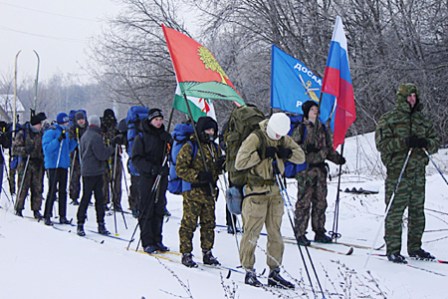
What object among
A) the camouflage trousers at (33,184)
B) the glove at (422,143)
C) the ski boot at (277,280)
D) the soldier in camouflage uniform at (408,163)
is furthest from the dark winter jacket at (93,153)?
the glove at (422,143)

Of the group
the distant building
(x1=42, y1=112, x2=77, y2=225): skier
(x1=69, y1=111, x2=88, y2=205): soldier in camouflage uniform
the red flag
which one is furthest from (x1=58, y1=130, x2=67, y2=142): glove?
the distant building

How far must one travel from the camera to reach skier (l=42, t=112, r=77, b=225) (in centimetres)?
998

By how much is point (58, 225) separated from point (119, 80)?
65.8 feet

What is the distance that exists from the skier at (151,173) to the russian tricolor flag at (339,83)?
7.72 feet

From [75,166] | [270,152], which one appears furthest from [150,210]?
[75,166]

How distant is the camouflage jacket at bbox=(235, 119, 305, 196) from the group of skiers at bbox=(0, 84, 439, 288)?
0.03 feet

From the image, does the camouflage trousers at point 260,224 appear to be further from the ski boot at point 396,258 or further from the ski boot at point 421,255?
the ski boot at point 421,255

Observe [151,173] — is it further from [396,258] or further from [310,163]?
[396,258]

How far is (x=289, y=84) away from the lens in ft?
28.2

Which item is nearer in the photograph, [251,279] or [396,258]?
[251,279]

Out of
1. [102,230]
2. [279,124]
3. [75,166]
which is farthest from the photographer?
[75,166]

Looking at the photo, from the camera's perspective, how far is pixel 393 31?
16391mm

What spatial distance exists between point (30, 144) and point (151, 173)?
13.6 feet

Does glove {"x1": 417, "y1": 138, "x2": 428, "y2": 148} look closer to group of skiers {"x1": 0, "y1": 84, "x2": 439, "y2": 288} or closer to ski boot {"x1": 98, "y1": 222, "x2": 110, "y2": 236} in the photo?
group of skiers {"x1": 0, "y1": 84, "x2": 439, "y2": 288}
